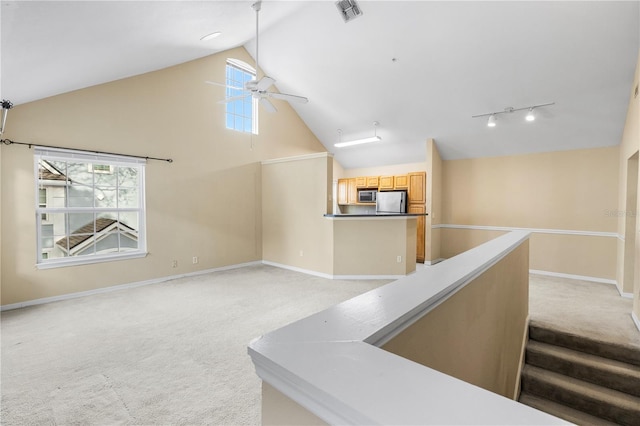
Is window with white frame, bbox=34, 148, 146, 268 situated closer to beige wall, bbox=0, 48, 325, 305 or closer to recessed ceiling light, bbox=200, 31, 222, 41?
beige wall, bbox=0, 48, 325, 305

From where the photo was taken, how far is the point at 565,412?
2818 millimetres

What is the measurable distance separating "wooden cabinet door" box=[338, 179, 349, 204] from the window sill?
16.2 feet

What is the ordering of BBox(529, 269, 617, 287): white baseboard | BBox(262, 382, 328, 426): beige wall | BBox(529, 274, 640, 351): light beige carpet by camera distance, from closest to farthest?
BBox(262, 382, 328, 426): beige wall → BBox(529, 274, 640, 351): light beige carpet → BBox(529, 269, 617, 287): white baseboard

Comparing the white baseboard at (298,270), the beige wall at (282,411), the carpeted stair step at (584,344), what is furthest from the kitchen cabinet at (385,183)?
the beige wall at (282,411)

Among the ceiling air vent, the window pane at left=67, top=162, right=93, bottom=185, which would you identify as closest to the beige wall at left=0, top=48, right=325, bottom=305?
the window pane at left=67, top=162, right=93, bottom=185

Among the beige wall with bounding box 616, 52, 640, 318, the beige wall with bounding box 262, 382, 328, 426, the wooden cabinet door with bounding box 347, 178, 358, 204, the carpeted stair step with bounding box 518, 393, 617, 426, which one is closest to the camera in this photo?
the beige wall with bounding box 262, 382, 328, 426

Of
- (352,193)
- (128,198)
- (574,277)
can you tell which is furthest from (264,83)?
(574,277)

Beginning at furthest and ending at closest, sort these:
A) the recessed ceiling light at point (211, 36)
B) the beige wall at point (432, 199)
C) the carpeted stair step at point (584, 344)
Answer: the beige wall at point (432, 199) → the recessed ceiling light at point (211, 36) → the carpeted stair step at point (584, 344)

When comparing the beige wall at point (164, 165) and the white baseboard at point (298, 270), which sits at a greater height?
the beige wall at point (164, 165)

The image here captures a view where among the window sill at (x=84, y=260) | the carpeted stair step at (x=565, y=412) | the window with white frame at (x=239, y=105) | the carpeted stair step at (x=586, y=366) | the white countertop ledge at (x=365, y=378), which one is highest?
the window with white frame at (x=239, y=105)

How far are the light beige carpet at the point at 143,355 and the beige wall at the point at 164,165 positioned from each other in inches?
17.4

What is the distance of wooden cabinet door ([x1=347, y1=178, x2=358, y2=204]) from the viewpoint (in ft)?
25.7

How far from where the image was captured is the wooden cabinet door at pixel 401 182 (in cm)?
683

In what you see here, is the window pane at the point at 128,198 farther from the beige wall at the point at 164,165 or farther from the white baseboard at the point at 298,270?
the white baseboard at the point at 298,270
